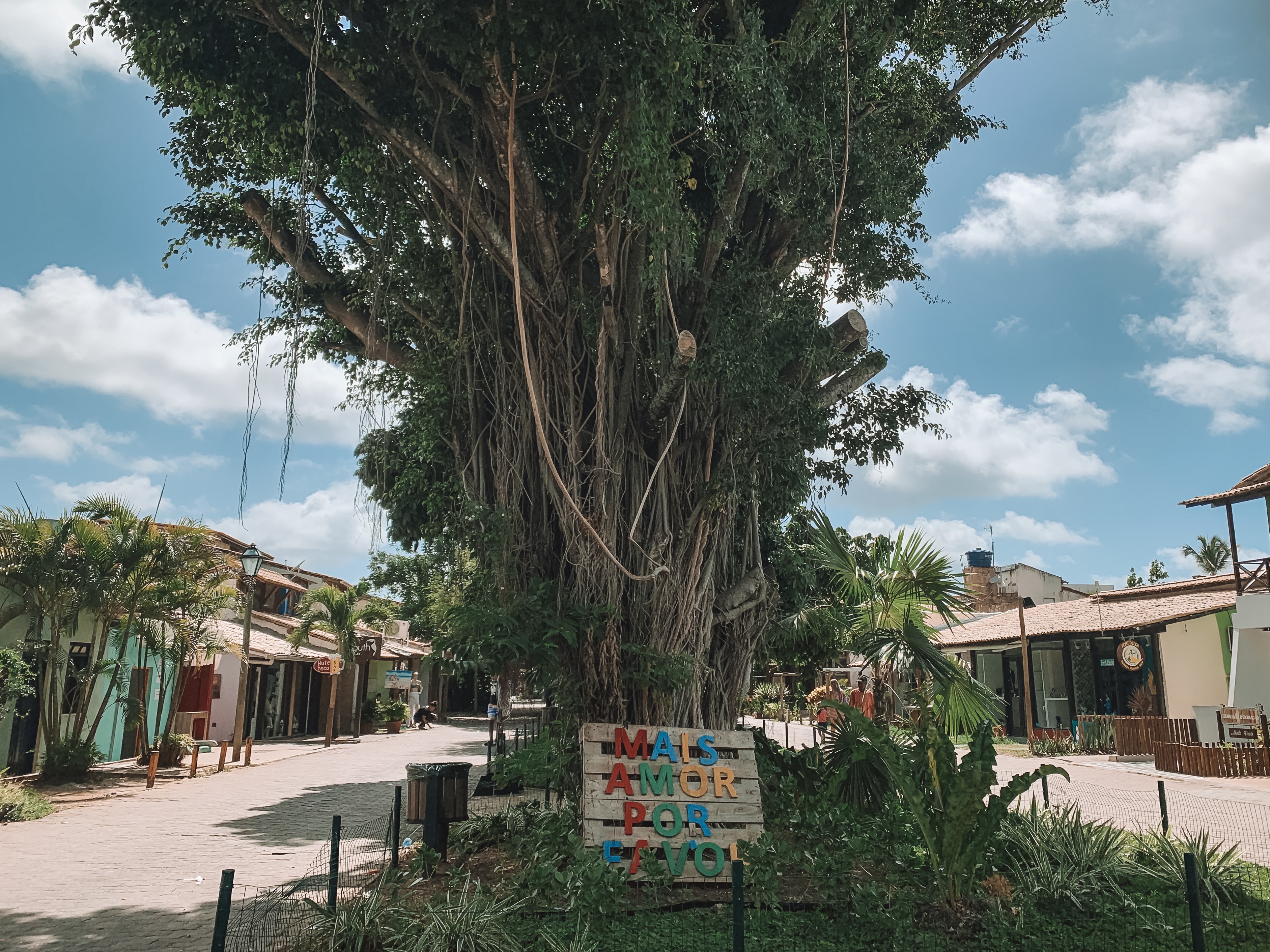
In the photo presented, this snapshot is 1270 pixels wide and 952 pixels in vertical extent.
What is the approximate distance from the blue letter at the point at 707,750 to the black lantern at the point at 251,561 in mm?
11518

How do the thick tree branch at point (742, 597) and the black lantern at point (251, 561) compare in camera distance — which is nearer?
the thick tree branch at point (742, 597)

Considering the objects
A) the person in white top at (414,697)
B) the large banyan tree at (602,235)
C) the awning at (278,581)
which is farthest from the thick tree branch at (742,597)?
the person in white top at (414,697)

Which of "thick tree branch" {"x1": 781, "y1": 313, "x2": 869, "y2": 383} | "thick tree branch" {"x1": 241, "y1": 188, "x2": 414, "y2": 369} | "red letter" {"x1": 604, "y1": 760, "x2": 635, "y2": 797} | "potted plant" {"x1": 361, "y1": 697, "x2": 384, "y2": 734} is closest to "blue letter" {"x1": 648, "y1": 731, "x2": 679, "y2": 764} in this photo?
"red letter" {"x1": 604, "y1": 760, "x2": 635, "y2": 797}

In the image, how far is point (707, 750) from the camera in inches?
276

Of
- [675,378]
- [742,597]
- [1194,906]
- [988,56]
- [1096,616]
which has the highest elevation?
[988,56]

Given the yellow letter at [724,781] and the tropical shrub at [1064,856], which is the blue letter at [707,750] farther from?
the tropical shrub at [1064,856]

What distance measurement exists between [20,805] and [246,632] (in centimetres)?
654

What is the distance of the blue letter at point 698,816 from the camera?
21.5 feet

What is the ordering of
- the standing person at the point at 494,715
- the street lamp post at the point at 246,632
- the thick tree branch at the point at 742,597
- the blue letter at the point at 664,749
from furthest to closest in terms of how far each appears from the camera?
the street lamp post at the point at 246,632
the standing person at the point at 494,715
the thick tree branch at the point at 742,597
the blue letter at the point at 664,749

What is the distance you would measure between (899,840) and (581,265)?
18.6ft

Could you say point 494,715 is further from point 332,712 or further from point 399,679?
point 399,679

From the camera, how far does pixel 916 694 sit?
696cm

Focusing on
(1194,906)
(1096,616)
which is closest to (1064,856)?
(1194,906)

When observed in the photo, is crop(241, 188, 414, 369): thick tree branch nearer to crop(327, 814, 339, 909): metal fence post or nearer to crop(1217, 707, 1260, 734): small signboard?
crop(327, 814, 339, 909): metal fence post
